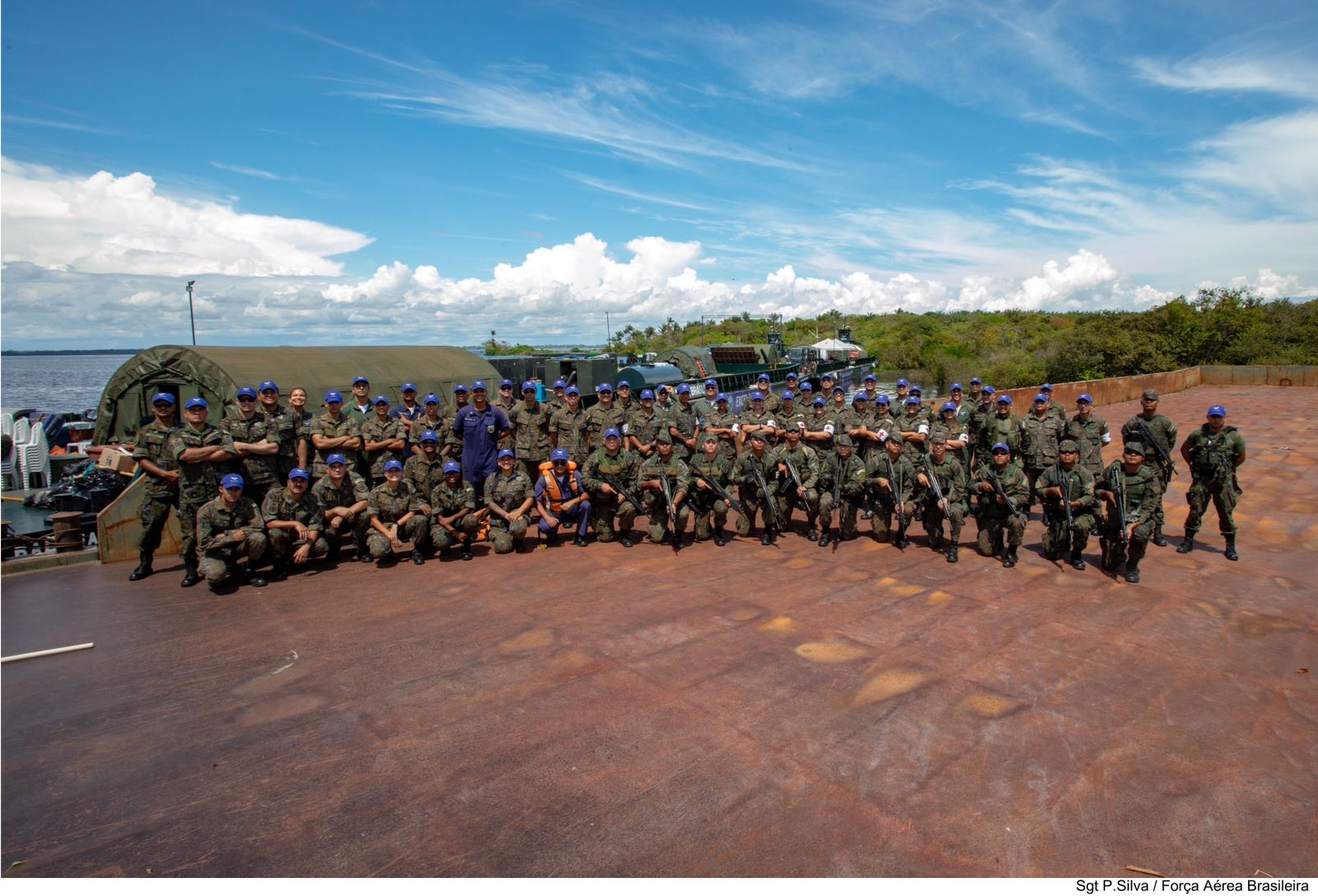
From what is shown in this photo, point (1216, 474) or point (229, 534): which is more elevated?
point (1216, 474)

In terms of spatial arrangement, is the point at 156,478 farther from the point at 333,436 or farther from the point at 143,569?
the point at 333,436

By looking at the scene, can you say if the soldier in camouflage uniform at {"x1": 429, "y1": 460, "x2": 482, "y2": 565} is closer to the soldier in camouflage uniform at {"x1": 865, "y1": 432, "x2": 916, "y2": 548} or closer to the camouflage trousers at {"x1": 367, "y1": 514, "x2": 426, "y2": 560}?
the camouflage trousers at {"x1": 367, "y1": 514, "x2": 426, "y2": 560}

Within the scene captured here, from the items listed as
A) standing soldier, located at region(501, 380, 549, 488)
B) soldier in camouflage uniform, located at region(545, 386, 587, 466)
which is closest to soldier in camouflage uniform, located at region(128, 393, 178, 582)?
standing soldier, located at region(501, 380, 549, 488)

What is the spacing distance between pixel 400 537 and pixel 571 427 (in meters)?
2.44

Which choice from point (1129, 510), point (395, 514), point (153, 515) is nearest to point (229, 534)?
point (153, 515)

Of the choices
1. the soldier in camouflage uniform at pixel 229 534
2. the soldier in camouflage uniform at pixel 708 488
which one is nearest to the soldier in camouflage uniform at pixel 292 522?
the soldier in camouflage uniform at pixel 229 534

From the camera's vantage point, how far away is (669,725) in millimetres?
4195

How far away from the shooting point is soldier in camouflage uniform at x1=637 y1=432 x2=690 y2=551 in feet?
26.8

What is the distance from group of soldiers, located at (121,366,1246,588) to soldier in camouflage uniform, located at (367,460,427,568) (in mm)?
22

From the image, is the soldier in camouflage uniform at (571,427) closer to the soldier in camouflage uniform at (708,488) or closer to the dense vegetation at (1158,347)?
the soldier in camouflage uniform at (708,488)

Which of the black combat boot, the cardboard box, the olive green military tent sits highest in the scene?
the olive green military tent

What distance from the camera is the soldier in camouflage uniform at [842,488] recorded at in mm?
8102

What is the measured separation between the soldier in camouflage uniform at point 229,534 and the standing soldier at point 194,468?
13cm

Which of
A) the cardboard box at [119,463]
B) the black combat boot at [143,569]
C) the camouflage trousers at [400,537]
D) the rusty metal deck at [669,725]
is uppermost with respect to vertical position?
the cardboard box at [119,463]
